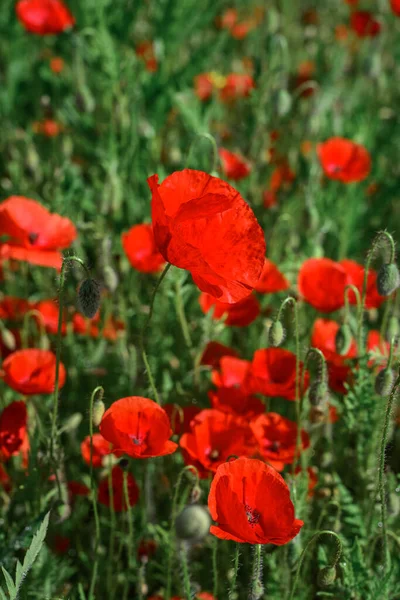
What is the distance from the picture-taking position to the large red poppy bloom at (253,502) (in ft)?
4.31

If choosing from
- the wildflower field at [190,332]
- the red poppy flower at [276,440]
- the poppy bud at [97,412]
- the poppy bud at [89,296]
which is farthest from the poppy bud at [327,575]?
the poppy bud at [89,296]

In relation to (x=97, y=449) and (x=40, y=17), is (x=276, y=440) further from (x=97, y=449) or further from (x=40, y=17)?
(x=40, y=17)

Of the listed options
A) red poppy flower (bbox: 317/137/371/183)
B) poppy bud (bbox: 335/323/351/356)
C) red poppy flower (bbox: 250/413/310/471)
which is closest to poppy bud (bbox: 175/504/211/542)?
red poppy flower (bbox: 250/413/310/471)

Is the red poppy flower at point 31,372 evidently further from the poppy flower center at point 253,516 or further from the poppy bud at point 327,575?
the poppy bud at point 327,575

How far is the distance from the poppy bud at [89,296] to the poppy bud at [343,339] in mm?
609

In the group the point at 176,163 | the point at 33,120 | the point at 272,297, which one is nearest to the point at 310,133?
the point at 176,163

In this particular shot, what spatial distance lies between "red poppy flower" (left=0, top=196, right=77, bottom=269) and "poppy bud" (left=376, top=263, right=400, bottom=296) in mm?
869

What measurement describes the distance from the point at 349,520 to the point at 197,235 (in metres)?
0.79

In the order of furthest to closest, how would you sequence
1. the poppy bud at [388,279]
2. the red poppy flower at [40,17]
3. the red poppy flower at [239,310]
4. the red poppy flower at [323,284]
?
the red poppy flower at [40,17] < the red poppy flower at [239,310] < the red poppy flower at [323,284] < the poppy bud at [388,279]

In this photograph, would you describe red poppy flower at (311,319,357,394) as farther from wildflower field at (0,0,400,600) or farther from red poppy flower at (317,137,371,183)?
red poppy flower at (317,137,371,183)

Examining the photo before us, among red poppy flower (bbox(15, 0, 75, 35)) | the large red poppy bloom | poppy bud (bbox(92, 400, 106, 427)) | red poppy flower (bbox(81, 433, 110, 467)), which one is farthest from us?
red poppy flower (bbox(15, 0, 75, 35))

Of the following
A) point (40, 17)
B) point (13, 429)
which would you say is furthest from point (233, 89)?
point (13, 429)

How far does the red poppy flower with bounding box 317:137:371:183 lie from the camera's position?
2852mm

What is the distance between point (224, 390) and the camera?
1.84 m
